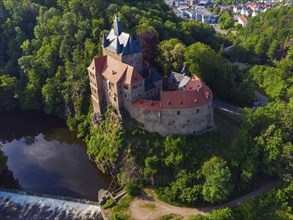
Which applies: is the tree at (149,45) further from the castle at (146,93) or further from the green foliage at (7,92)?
the green foliage at (7,92)

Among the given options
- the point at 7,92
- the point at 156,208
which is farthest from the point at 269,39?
the point at 7,92

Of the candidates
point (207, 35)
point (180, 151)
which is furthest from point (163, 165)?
point (207, 35)

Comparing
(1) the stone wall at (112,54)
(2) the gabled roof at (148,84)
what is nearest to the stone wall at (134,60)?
(1) the stone wall at (112,54)

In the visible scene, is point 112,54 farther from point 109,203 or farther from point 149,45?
point 109,203

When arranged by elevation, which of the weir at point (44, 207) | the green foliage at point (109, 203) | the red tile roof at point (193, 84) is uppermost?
the red tile roof at point (193, 84)

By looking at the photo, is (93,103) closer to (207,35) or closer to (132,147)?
(132,147)

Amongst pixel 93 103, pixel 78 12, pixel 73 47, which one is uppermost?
pixel 78 12

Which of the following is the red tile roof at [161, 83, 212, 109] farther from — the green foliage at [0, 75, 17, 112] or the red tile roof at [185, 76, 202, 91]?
the green foliage at [0, 75, 17, 112]
